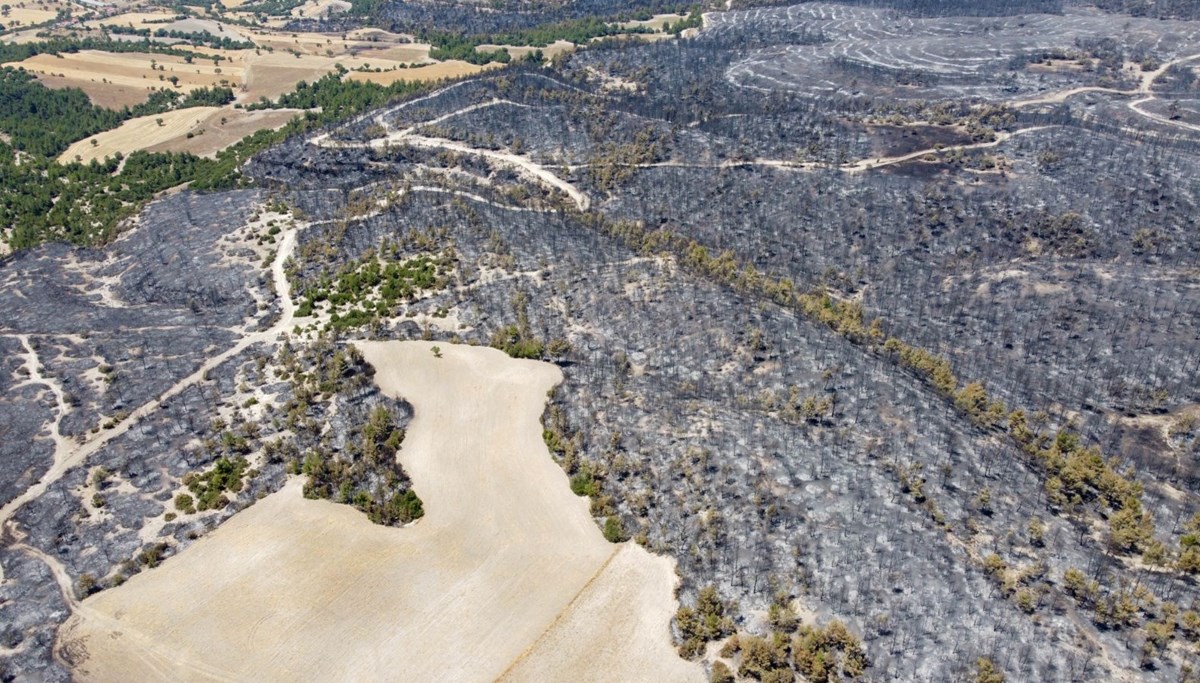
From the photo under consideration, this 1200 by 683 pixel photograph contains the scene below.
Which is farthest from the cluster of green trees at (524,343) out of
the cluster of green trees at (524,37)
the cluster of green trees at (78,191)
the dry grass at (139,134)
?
the cluster of green trees at (524,37)

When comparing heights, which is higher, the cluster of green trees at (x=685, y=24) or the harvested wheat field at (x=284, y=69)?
the cluster of green trees at (x=685, y=24)

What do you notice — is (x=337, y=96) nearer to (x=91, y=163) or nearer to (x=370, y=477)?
(x=91, y=163)

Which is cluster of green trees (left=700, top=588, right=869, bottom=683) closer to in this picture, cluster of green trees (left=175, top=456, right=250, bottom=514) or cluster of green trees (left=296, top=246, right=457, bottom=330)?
cluster of green trees (left=175, top=456, right=250, bottom=514)

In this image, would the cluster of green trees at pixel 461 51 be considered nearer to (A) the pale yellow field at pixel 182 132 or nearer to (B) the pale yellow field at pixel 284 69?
(B) the pale yellow field at pixel 284 69

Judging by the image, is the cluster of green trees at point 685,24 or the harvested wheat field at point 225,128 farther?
the cluster of green trees at point 685,24

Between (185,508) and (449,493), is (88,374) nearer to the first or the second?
(185,508)
